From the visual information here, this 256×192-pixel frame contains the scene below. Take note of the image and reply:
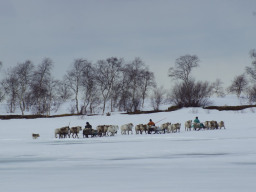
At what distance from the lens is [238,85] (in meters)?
93.2

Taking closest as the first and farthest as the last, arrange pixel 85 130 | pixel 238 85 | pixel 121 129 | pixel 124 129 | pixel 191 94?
1. pixel 85 130
2. pixel 124 129
3. pixel 121 129
4. pixel 191 94
5. pixel 238 85

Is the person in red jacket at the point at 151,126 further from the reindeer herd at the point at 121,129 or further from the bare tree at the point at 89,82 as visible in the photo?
the bare tree at the point at 89,82

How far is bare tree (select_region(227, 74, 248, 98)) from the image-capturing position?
301 ft

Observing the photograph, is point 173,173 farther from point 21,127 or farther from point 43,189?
point 21,127

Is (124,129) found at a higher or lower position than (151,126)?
lower

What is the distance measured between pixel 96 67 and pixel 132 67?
7.24 metres

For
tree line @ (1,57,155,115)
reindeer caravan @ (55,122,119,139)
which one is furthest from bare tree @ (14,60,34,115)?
reindeer caravan @ (55,122,119,139)

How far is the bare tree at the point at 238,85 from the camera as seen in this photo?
91.8 meters

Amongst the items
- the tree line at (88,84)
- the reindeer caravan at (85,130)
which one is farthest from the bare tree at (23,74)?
the reindeer caravan at (85,130)

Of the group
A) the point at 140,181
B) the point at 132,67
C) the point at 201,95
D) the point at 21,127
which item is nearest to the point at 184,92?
the point at 201,95

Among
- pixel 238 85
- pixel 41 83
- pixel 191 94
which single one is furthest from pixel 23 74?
pixel 238 85

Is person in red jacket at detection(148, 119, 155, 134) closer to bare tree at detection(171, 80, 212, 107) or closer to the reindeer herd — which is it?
the reindeer herd

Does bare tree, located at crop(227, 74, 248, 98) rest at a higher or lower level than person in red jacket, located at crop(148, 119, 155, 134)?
higher

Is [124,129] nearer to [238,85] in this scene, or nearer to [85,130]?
[85,130]
